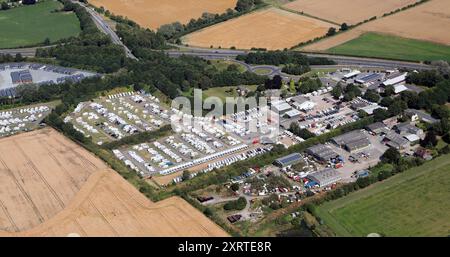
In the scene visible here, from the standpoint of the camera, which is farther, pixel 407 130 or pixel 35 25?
pixel 35 25

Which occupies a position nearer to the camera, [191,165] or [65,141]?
[191,165]

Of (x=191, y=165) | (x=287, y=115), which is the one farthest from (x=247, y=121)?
(x=191, y=165)

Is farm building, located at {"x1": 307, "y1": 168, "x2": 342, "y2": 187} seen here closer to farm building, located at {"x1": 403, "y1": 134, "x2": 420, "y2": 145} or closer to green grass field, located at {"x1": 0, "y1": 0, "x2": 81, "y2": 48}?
farm building, located at {"x1": 403, "y1": 134, "x2": 420, "y2": 145}

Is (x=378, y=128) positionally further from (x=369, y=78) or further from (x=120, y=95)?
(x=120, y=95)

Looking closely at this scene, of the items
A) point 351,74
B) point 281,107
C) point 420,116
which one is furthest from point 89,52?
point 420,116

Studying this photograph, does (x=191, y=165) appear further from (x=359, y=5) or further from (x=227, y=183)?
(x=359, y=5)

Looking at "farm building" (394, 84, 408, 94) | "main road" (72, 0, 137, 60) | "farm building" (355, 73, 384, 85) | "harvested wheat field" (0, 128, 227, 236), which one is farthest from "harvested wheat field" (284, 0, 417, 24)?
"harvested wheat field" (0, 128, 227, 236)

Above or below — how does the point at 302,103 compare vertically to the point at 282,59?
below
